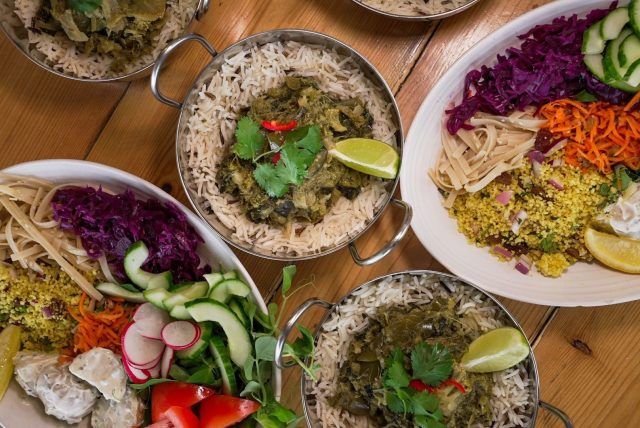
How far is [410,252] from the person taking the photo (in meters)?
2.16

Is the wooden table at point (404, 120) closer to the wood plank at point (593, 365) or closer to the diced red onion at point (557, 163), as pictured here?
the wood plank at point (593, 365)

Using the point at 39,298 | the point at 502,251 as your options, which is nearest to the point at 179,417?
the point at 39,298

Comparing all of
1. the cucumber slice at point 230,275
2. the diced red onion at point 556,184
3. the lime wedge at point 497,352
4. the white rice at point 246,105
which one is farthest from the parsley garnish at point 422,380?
the diced red onion at point 556,184

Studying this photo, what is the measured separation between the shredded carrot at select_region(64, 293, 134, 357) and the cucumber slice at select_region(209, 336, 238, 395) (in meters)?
0.31

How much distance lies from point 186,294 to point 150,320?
14 centimetres

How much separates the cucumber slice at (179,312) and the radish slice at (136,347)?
125 mm

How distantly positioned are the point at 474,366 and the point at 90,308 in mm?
1240

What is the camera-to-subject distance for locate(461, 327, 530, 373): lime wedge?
1887mm

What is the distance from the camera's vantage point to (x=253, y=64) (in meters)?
2.06

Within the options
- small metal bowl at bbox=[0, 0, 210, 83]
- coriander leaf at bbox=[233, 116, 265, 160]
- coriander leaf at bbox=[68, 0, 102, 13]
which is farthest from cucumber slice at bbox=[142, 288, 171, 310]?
coriander leaf at bbox=[68, 0, 102, 13]

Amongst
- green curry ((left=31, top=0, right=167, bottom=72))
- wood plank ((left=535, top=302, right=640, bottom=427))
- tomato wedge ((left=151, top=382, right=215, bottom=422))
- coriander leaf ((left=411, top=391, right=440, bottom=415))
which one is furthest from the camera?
wood plank ((left=535, top=302, right=640, bottom=427))

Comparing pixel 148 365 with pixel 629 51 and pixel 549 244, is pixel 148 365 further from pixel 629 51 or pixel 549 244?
pixel 629 51

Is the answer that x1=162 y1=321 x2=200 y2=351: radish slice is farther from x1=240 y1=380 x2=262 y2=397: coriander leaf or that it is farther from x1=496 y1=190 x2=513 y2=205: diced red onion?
x1=496 y1=190 x2=513 y2=205: diced red onion

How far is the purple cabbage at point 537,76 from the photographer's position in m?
1.97
